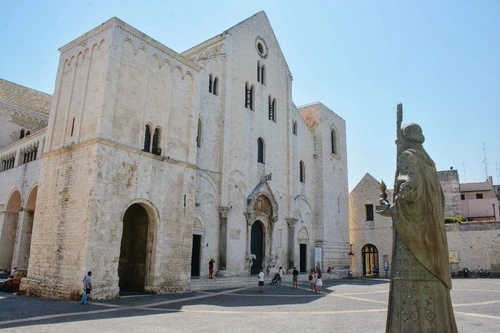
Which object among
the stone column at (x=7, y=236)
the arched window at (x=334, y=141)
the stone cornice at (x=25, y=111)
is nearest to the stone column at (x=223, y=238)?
the stone column at (x=7, y=236)

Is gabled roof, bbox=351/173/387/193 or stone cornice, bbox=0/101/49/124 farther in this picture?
gabled roof, bbox=351/173/387/193

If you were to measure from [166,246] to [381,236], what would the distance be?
78.9 feet

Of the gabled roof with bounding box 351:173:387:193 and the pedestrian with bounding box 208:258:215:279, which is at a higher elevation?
the gabled roof with bounding box 351:173:387:193

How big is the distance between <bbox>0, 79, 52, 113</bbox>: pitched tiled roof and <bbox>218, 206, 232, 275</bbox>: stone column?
22.0 metres

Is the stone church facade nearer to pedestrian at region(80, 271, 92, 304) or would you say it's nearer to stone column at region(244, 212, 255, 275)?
stone column at region(244, 212, 255, 275)

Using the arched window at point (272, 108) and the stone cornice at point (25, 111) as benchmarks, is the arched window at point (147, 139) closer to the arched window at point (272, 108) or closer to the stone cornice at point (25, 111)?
the arched window at point (272, 108)

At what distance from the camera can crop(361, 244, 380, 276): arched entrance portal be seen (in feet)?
120

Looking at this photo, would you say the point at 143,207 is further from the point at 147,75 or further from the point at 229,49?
the point at 229,49

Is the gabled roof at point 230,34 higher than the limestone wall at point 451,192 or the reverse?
higher

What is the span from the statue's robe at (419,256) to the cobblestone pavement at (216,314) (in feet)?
15.9

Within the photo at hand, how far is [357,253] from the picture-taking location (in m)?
36.6

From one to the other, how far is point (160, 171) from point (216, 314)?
25.9 ft

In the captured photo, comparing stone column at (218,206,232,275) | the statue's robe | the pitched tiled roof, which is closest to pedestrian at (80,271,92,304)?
stone column at (218,206,232,275)

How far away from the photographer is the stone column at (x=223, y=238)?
22172 mm
